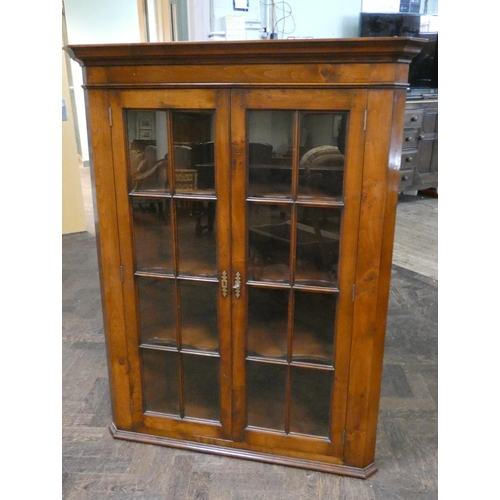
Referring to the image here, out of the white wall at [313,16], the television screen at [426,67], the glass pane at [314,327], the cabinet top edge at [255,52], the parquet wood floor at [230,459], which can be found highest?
the white wall at [313,16]

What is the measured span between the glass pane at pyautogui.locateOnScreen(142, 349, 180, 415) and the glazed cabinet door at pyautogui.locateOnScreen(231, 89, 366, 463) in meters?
0.25

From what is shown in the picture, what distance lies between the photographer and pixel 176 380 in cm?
183

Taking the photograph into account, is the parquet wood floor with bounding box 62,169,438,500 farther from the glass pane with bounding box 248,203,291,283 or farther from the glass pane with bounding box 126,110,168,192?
the glass pane with bounding box 126,110,168,192

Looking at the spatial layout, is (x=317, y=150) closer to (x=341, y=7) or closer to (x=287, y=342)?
(x=287, y=342)

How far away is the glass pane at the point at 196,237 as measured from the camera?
1.59 meters

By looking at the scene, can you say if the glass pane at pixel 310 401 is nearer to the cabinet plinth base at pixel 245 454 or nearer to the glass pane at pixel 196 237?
the cabinet plinth base at pixel 245 454

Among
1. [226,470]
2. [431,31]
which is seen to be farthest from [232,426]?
[431,31]

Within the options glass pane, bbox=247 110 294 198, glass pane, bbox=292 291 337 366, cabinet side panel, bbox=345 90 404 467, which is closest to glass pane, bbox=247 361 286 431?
glass pane, bbox=292 291 337 366

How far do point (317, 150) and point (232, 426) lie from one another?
3.54 ft

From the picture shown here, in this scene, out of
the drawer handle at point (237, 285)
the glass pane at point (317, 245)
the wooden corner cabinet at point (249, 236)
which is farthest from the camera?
the drawer handle at point (237, 285)

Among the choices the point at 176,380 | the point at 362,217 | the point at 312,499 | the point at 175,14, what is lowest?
the point at 312,499

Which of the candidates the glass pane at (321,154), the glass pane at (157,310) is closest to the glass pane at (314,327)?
the glass pane at (321,154)

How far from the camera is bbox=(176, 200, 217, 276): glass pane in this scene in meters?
1.59

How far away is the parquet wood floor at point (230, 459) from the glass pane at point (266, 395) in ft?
0.57
